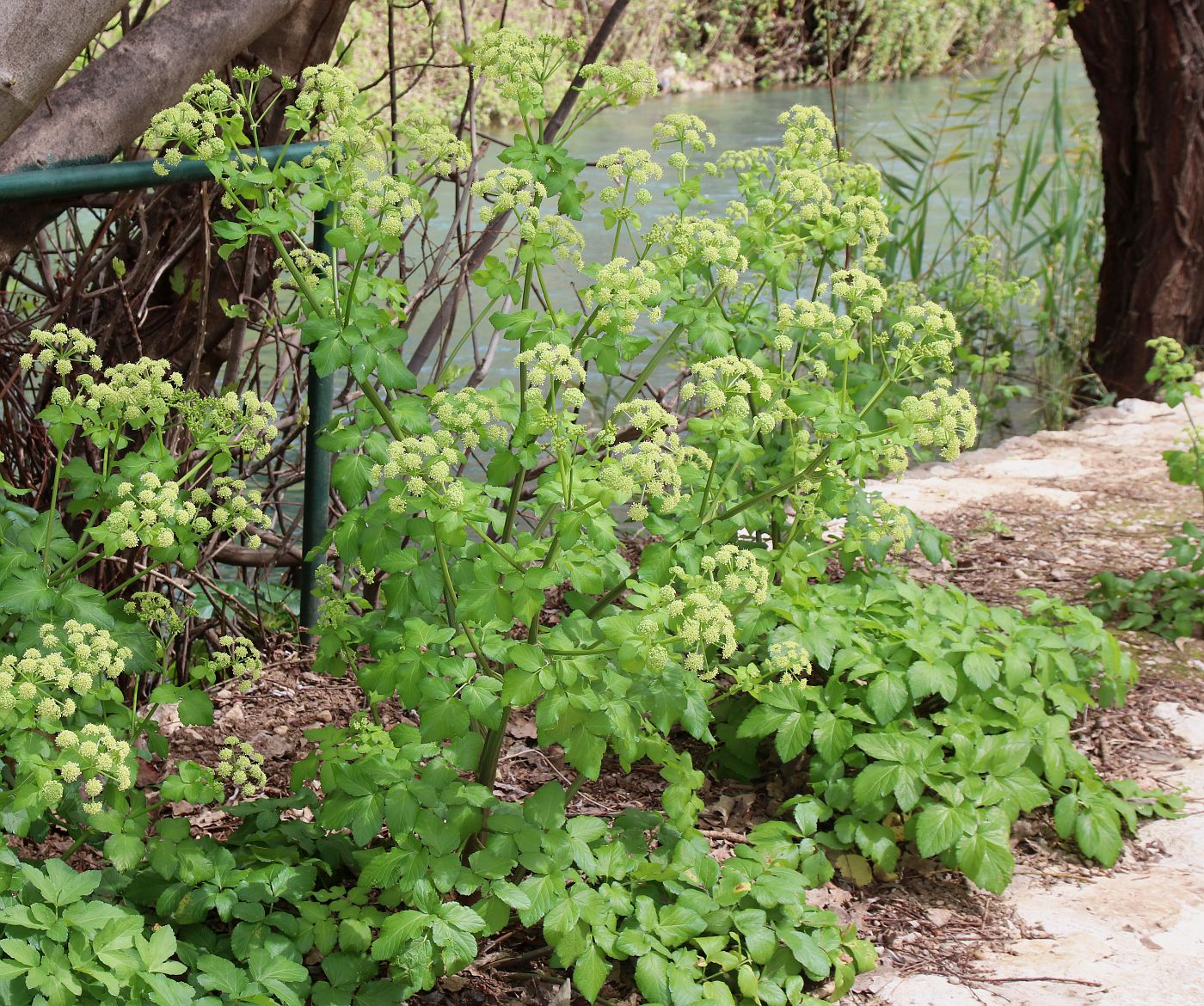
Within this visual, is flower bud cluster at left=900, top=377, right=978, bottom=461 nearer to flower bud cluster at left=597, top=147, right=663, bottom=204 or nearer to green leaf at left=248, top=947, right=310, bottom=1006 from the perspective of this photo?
flower bud cluster at left=597, top=147, right=663, bottom=204

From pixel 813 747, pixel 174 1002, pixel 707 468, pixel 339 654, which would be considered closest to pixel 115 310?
pixel 339 654

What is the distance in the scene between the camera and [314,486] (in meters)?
2.92

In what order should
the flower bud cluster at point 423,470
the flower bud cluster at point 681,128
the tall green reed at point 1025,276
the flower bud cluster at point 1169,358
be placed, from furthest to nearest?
the tall green reed at point 1025,276 < the flower bud cluster at point 1169,358 < the flower bud cluster at point 681,128 < the flower bud cluster at point 423,470

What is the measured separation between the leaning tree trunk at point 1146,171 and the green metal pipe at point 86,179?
448 cm

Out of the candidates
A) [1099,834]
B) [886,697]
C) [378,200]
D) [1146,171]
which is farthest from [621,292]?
[1146,171]

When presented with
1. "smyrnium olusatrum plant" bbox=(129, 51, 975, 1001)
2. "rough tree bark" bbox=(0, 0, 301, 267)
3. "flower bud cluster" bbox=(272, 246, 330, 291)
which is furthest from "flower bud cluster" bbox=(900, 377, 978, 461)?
"rough tree bark" bbox=(0, 0, 301, 267)

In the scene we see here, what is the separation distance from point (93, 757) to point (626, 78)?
1361mm

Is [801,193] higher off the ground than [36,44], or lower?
lower

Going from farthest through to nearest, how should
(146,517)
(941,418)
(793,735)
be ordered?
1. (793,735)
2. (941,418)
3. (146,517)

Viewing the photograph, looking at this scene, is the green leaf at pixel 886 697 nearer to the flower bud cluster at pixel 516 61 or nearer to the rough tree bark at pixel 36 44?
the flower bud cluster at pixel 516 61

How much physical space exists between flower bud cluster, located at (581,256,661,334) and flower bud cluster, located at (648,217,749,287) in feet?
0.56

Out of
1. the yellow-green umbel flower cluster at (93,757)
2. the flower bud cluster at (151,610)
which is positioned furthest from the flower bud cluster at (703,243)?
the yellow-green umbel flower cluster at (93,757)

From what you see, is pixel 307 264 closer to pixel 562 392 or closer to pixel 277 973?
pixel 562 392

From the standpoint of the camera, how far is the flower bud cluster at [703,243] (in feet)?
6.70
